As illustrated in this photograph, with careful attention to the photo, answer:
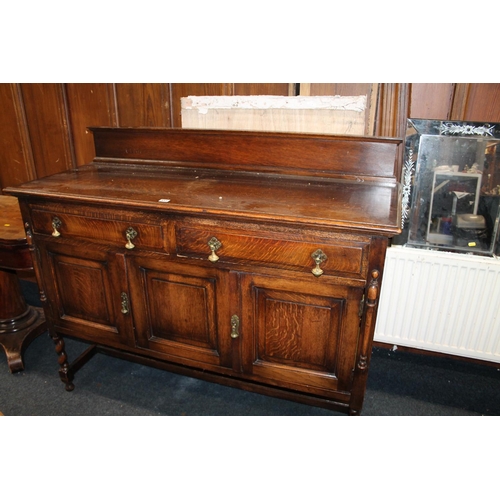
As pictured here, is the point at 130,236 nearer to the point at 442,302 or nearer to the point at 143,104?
the point at 143,104

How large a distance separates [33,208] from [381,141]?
156 centimetres

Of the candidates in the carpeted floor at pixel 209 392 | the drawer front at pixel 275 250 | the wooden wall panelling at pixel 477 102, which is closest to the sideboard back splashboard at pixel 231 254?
the drawer front at pixel 275 250

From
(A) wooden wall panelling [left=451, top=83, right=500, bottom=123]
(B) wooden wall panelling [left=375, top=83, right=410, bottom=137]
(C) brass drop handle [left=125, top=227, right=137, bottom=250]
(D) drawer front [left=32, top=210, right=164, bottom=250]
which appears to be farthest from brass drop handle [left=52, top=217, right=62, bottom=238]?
(A) wooden wall panelling [left=451, top=83, right=500, bottom=123]

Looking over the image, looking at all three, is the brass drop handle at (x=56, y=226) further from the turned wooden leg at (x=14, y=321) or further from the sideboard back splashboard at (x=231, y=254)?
the turned wooden leg at (x=14, y=321)

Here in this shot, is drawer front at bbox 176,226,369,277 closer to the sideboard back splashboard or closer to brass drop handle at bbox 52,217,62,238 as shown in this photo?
the sideboard back splashboard

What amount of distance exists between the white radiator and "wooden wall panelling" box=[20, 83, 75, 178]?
2168 mm

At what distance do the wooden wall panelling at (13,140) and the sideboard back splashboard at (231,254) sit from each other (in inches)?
39.6

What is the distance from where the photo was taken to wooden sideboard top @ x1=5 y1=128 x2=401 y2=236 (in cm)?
148

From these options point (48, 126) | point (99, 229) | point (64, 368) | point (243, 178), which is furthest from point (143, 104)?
point (64, 368)

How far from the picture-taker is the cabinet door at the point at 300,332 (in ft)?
4.98

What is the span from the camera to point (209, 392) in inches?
86.3

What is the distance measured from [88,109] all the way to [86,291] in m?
1.26

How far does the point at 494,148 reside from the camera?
1.91 m

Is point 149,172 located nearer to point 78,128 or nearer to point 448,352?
point 78,128
